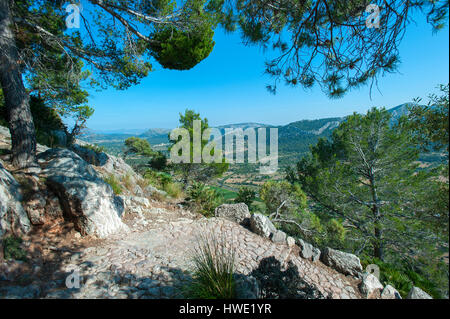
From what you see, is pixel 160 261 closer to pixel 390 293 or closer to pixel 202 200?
pixel 202 200

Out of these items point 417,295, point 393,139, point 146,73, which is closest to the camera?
point 417,295

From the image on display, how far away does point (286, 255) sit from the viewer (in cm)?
343

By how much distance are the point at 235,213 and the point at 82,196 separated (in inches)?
132

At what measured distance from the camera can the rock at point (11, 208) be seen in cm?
239

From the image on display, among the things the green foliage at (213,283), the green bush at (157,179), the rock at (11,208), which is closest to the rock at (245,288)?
the green foliage at (213,283)

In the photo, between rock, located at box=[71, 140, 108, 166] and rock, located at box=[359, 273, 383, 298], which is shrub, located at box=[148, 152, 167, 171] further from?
rock, located at box=[359, 273, 383, 298]

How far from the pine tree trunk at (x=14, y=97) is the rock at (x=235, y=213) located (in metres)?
4.24

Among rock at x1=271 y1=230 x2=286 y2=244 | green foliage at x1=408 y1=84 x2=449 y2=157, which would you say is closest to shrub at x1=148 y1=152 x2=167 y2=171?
rock at x1=271 y1=230 x2=286 y2=244

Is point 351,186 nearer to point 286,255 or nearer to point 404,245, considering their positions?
point 404,245

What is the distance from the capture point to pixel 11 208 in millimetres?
2516

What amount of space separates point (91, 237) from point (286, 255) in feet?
12.3

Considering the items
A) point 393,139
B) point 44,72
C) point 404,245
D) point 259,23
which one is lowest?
point 404,245
